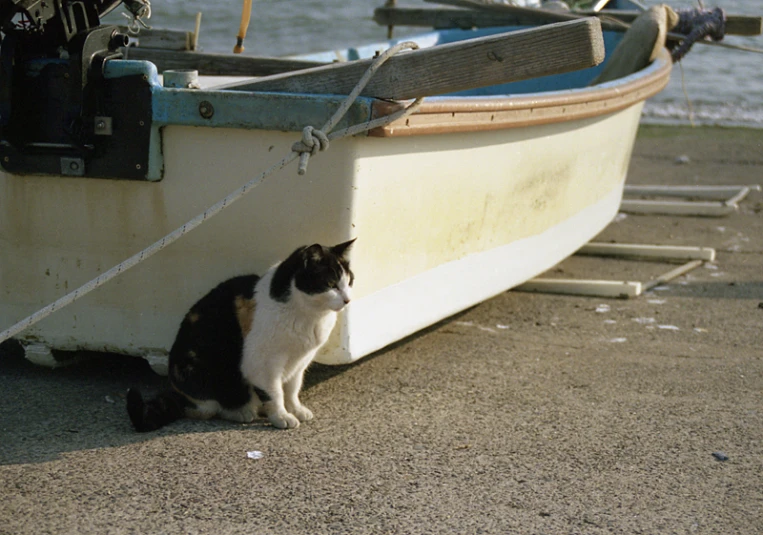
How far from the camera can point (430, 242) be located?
3.83 m

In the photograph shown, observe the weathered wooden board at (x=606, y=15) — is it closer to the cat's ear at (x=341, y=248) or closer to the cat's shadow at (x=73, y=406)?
the cat's shadow at (x=73, y=406)

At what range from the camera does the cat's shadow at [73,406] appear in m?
3.08

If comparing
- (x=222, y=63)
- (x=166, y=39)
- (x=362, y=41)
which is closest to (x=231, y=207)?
(x=222, y=63)

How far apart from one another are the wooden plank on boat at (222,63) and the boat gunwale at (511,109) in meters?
1.11

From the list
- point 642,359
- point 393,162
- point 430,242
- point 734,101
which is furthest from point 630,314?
point 734,101

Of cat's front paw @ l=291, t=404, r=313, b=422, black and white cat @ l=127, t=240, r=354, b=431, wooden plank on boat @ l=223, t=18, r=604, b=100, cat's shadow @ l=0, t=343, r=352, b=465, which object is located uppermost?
wooden plank on boat @ l=223, t=18, r=604, b=100

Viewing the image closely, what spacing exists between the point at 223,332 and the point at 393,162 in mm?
854

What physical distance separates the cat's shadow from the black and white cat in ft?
0.22

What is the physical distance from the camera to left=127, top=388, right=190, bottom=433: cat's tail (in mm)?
3166

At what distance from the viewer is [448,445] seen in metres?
3.14

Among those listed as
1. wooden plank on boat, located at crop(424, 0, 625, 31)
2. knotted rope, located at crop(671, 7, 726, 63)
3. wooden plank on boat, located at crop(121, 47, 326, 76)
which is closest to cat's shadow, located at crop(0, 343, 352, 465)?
wooden plank on boat, located at crop(121, 47, 326, 76)

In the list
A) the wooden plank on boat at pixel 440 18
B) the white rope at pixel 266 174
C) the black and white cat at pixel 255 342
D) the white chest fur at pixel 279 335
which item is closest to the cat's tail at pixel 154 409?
the black and white cat at pixel 255 342

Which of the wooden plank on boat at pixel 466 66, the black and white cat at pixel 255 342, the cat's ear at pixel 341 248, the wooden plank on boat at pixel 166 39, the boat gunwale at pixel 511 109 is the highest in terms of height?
the wooden plank on boat at pixel 466 66

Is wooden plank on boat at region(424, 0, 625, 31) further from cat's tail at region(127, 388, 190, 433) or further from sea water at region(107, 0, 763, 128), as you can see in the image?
sea water at region(107, 0, 763, 128)
